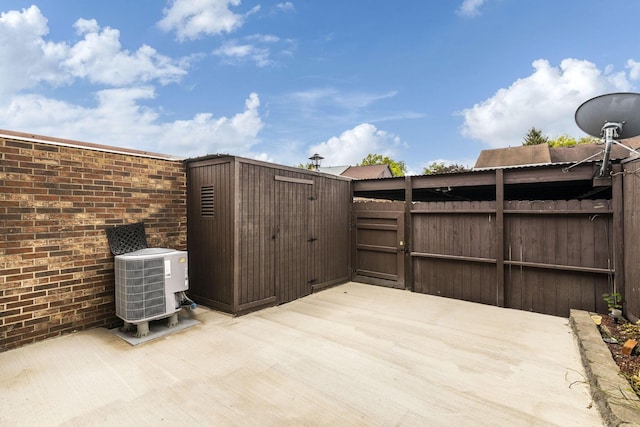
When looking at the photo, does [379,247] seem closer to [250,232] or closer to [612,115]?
[250,232]

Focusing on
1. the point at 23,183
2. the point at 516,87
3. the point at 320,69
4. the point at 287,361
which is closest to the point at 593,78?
the point at 516,87

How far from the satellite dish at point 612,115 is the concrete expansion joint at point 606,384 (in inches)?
Result: 87.6

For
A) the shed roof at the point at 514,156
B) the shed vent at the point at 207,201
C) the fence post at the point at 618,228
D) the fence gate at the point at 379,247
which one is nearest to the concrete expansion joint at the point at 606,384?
the fence post at the point at 618,228

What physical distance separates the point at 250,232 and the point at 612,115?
473 cm

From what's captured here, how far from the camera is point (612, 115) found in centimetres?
329

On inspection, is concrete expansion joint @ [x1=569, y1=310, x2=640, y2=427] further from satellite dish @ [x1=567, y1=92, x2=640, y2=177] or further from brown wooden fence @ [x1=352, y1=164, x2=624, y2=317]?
satellite dish @ [x1=567, y1=92, x2=640, y2=177]

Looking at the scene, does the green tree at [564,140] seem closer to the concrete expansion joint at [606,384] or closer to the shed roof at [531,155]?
the shed roof at [531,155]

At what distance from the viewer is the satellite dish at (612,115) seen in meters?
3.21

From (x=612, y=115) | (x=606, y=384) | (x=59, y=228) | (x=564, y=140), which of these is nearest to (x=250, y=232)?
(x=59, y=228)

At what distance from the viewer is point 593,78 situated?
18828 mm

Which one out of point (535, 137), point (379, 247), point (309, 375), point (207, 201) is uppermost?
point (535, 137)

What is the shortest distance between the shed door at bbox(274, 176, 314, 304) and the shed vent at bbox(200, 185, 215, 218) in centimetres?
99

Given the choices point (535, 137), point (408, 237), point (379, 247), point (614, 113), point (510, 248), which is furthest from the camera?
point (535, 137)

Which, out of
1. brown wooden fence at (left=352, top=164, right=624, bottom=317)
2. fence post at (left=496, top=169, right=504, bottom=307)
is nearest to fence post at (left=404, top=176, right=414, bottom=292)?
brown wooden fence at (left=352, top=164, right=624, bottom=317)
